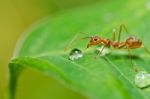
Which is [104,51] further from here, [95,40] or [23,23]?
[23,23]

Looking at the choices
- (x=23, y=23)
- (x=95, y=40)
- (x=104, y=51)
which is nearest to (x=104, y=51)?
(x=104, y=51)

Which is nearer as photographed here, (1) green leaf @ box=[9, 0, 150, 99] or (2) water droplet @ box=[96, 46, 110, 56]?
(1) green leaf @ box=[9, 0, 150, 99]

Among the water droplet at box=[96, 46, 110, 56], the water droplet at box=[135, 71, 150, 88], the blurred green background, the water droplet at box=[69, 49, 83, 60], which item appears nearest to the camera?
the water droplet at box=[135, 71, 150, 88]

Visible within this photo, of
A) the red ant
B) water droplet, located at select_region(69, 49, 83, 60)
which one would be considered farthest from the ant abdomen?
water droplet, located at select_region(69, 49, 83, 60)

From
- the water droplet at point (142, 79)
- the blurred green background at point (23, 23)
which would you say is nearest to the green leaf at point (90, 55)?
the water droplet at point (142, 79)

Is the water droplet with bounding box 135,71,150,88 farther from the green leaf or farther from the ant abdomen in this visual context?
the ant abdomen

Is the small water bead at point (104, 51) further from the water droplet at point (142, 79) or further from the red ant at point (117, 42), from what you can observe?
the water droplet at point (142, 79)

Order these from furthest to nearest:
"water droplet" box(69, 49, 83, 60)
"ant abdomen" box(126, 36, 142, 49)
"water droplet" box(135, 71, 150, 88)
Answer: "ant abdomen" box(126, 36, 142, 49) < "water droplet" box(69, 49, 83, 60) < "water droplet" box(135, 71, 150, 88)
